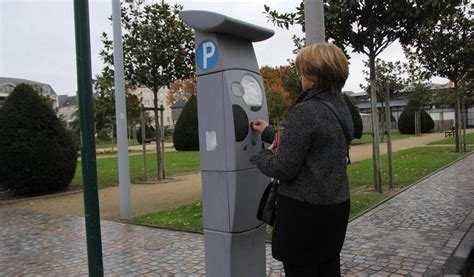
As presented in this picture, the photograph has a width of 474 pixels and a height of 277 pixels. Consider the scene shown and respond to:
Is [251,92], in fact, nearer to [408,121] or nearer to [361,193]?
[361,193]

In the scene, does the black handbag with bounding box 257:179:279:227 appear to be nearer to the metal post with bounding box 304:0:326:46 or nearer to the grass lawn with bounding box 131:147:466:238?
the metal post with bounding box 304:0:326:46

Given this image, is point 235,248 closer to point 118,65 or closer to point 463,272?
point 463,272

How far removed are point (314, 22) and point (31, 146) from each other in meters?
8.52

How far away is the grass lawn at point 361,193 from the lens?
7.18 meters

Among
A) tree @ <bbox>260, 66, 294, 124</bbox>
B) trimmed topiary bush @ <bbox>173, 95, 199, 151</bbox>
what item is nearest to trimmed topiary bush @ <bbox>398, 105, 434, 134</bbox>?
tree @ <bbox>260, 66, 294, 124</bbox>

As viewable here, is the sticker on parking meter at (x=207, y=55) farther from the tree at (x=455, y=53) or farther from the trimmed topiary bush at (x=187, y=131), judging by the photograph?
the trimmed topiary bush at (x=187, y=131)

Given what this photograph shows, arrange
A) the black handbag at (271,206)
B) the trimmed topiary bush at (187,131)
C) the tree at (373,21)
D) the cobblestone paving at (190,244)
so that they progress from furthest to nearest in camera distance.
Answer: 1. the trimmed topiary bush at (187,131)
2. the tree at (373,21)
3. the cobblestone paving at (190,244)
4. the black handbag at (271,206)

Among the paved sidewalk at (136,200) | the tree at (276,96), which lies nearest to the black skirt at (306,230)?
the paved sidewalk at (136,200)

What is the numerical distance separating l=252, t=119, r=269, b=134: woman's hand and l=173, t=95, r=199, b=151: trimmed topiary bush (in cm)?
Answer: 2426

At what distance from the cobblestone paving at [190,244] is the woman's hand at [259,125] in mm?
2090

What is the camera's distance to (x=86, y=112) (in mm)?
2750

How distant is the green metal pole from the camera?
2750 mm

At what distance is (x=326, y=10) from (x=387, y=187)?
158 inches

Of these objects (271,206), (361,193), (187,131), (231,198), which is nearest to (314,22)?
(231,198)
